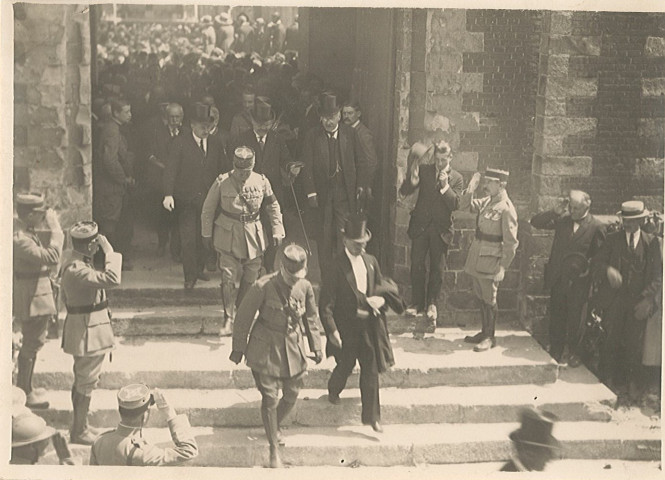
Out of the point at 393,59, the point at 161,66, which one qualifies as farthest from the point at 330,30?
the point at 161,66

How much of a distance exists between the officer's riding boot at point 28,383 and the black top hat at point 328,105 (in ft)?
12.5

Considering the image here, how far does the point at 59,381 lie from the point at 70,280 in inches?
43.7

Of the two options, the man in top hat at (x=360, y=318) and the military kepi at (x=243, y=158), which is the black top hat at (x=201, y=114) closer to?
the military kepi at (x=243, y=158)

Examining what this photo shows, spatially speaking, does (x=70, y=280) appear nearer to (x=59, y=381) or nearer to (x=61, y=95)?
(x=59, y=381)

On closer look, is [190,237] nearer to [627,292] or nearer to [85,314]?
[85,314]

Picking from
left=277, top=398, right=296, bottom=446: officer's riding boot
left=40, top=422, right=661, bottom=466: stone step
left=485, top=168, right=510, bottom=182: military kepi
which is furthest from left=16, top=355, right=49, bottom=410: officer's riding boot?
left=485, top=168, right=510, bottom=182: military kepi

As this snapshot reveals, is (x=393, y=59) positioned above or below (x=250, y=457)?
above

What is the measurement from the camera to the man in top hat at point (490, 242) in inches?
446

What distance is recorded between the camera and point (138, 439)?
31.6ft

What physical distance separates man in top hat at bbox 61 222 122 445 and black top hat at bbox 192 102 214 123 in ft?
6.04

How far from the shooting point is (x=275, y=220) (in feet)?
36.7

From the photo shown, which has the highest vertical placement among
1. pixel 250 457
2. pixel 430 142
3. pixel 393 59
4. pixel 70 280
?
pixel 393 59

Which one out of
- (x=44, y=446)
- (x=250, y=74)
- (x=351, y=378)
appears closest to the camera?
(x=44, y=446)

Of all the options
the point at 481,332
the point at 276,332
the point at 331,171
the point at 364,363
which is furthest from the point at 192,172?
the point at 481,332
